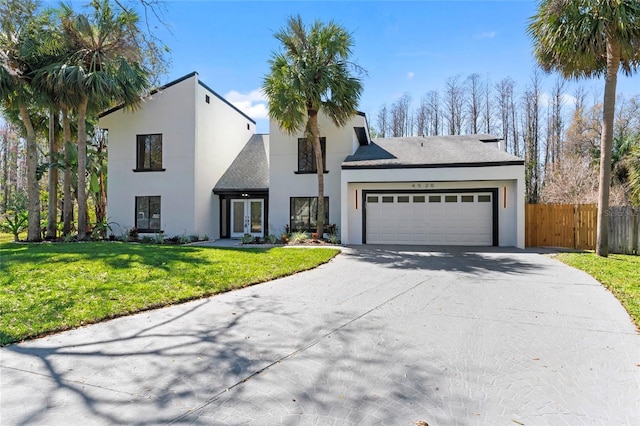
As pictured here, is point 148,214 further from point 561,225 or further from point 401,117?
point 401,117

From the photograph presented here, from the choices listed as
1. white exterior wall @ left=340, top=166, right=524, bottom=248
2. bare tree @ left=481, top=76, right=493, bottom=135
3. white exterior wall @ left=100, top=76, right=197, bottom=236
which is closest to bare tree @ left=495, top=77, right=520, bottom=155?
bare tree @ left=481, top=76, right=493, bottom=135

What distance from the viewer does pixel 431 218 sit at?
1523cm

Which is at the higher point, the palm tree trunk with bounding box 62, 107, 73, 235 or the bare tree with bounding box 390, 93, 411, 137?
the bare tree with bounding box 390, 93, 411, 137

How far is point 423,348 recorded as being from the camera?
409 centimetres

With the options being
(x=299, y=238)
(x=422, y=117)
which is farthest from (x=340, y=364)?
(x=422, y=117)

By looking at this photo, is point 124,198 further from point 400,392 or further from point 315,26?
point 400,392

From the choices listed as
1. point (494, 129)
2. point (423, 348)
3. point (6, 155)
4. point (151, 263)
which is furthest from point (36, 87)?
point (494, 129)

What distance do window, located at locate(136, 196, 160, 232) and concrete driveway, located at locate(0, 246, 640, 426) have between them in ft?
39.6

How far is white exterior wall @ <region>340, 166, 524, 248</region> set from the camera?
13.8 meters

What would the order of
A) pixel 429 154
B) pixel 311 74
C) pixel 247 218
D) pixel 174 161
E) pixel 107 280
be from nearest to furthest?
pixel 107 280, pixel 311 74, pixel 429 154, pixel 174 161, pixel 247 218

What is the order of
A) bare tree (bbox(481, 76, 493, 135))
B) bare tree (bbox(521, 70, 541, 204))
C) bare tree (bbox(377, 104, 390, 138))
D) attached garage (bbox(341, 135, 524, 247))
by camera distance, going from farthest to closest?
bare tree (bbox(377, 104, 390, 138))
bare tree (bbox(481, 76, 493, 135))
bare tree (bbox(521, 70, 541, 204))
attached garage (bbox(341, 135, 524, 247))

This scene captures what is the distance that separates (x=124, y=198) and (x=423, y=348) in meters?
16.9

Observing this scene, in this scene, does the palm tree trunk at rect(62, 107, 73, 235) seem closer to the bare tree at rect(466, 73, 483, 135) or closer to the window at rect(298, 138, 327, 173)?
the window at rect(298, 138, 327, 173)

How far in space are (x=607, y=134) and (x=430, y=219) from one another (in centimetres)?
642
